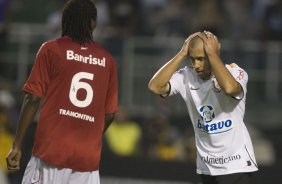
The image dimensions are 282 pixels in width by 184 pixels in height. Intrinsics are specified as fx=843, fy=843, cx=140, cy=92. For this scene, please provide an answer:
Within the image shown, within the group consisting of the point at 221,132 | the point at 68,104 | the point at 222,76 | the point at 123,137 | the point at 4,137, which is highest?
the point at 123,137

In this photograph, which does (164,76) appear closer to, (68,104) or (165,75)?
(165,75)

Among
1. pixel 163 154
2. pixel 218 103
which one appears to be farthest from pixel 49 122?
pixel 163 154

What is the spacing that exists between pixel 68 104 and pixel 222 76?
4.04 ft

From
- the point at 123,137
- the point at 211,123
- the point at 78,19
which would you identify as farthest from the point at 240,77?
the point at 123,137

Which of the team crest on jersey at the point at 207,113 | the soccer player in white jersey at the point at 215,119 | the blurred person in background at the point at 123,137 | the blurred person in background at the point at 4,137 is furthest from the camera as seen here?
the blurred person in background at the point at 123,137

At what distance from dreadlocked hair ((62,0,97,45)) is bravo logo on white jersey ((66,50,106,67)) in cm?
15

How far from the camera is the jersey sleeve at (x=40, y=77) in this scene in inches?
258

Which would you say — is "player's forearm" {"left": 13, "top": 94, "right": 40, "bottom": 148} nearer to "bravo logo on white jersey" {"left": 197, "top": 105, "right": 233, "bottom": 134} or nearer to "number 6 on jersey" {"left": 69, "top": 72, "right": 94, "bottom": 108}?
"number 6 on jersey" {"left": 69, "top": 72, "right": 94, "bottom": 108}

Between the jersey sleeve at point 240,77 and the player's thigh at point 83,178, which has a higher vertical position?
the jersey sleeve at point 240,77

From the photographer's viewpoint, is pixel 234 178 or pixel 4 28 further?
pixel 4 28

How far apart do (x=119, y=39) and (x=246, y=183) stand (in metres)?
7.58

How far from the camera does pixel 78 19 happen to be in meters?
6.81

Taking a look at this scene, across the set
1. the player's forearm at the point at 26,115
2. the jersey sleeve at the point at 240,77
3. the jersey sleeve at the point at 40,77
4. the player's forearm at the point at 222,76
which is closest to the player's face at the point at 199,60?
the player's forearm at the point at 222,76

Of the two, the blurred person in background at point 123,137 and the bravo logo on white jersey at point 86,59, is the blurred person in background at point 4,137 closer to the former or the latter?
the blurred person in background at point 123,137
